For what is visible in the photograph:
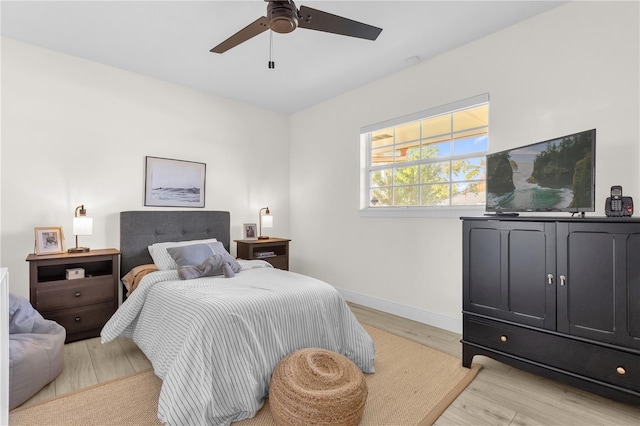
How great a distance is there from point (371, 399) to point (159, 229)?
2815mm

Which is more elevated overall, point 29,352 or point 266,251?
point 266,251

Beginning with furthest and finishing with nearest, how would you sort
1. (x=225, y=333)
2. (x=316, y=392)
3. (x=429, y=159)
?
(x=429, y=159)
(x=225, y=333)
(x=316, y=392)

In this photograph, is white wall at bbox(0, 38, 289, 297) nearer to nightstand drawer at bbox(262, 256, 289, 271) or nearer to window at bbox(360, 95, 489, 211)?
nightstand drawer at bbox(262, 256, 289, 271)

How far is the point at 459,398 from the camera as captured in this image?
201 centimetres

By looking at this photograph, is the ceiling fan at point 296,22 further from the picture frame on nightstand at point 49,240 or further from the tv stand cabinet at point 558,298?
the picture frame on nightstand at point 49,240

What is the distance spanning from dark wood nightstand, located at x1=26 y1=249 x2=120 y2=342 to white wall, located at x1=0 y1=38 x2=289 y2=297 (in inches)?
11.1

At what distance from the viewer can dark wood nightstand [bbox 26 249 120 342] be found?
271cm

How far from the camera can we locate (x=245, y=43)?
292 cm

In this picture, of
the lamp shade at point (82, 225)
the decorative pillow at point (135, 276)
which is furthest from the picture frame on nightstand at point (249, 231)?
the lamp shade at point (82, 225)

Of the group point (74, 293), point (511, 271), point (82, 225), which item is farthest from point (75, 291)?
point (511, 271)

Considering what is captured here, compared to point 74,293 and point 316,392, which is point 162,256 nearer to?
point 74,293

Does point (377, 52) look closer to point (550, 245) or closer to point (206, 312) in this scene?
point (550, 245)

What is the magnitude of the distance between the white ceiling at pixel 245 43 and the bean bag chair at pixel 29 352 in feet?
7.40

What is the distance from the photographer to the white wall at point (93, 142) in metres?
2.90
